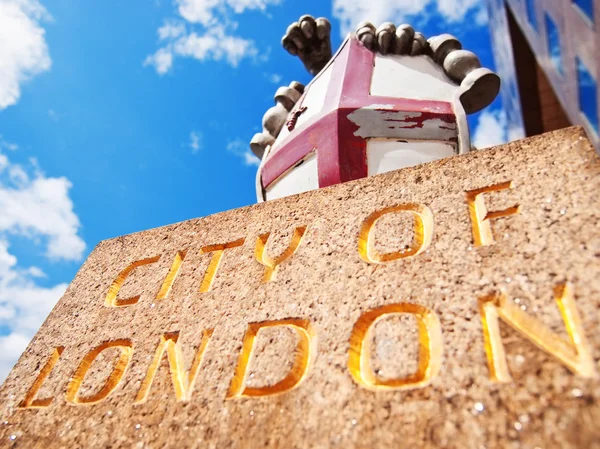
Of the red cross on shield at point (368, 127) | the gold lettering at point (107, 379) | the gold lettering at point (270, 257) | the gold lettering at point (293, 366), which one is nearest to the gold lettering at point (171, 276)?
the gold lettering at point (107, 379)

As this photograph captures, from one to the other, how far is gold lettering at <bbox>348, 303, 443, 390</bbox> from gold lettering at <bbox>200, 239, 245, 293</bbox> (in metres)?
0.60

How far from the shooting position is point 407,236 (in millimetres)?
1303

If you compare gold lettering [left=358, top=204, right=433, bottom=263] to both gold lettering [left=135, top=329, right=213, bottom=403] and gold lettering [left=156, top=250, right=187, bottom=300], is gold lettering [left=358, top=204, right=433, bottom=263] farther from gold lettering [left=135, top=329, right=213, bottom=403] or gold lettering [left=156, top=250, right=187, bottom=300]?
gold lettering [left=156, top=250, right=187, bottom=300]

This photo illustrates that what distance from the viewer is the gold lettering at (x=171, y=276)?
160 centimetres

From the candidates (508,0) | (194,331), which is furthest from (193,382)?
(508,0)

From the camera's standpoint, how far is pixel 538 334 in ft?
3.11

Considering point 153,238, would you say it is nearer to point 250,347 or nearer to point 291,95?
point 250,347

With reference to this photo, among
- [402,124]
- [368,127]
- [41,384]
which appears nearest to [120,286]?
[41,384]

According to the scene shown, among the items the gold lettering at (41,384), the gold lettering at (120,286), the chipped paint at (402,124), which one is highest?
the chipped paint at (402,124)

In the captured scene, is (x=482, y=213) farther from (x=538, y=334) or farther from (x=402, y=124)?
(x=402, y=124)

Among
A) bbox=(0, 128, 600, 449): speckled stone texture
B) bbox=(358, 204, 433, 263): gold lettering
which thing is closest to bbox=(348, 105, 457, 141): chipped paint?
bbox=(0, 128, 600, 449): speckled stone texture

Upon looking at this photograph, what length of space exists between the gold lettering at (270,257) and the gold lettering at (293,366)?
19 centimetres

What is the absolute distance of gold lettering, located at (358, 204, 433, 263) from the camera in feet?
4.16

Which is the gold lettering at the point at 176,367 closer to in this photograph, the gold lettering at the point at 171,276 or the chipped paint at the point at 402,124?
the gold lettering at the point at 171,276
